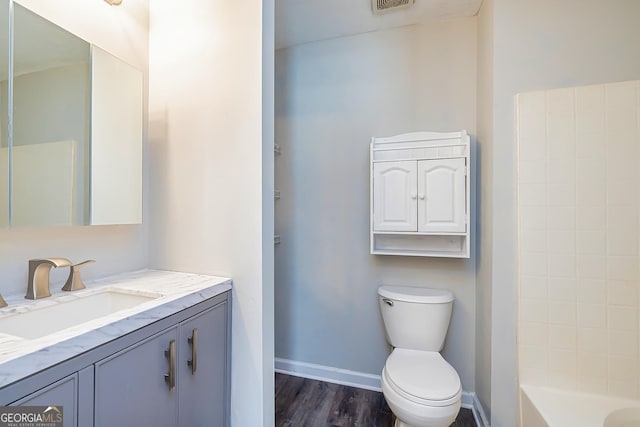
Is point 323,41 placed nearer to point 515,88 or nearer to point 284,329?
point 515,88

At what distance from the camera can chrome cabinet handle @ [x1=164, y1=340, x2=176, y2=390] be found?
97 centimetres

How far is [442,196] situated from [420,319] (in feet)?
2.51

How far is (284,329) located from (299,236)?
761 mm

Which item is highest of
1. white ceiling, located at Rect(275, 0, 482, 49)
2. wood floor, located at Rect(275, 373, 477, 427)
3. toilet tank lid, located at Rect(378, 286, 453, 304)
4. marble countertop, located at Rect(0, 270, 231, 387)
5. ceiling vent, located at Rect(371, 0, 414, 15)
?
white ceiling, located at Rect(275, 0, 482, 49)

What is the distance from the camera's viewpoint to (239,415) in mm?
1293

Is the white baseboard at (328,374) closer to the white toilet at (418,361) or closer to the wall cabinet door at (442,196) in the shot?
the white toilet at (418,361)

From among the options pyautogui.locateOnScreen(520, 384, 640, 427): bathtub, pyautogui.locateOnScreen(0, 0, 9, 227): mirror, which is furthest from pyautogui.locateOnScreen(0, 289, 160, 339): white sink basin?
pyautogui.locateOnScreen(520, 384, 640, 427): bathtub

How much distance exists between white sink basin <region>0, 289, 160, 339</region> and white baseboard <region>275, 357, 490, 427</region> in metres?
1.42

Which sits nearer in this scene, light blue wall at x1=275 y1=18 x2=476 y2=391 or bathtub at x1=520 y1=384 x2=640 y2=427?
bathtub at x1=520 y1=384 x2=640 y2=427

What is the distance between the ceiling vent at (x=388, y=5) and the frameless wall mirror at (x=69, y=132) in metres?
1.43

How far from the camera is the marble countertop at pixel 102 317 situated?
0.63 m

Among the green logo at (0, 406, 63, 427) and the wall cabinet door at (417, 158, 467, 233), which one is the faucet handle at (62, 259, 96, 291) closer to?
the green logo at (0, 406, 63, 427)

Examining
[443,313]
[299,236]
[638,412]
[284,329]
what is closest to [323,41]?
[299,236]

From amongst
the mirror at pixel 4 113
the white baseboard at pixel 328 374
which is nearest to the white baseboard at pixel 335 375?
the white baseboard at pixel 328 374
